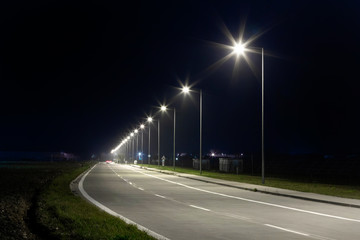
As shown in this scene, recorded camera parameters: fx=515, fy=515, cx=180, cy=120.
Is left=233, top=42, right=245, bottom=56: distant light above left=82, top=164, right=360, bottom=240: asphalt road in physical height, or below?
above

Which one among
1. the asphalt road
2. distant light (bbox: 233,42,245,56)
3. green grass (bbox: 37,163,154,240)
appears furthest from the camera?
distant light (bbox: 233,42,245,56)

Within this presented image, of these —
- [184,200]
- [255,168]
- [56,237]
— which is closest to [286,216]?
[184,200]

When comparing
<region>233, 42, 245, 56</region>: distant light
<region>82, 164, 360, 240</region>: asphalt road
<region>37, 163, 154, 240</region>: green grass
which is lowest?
<region>82, 164, 360, 240</region>: asphalt road

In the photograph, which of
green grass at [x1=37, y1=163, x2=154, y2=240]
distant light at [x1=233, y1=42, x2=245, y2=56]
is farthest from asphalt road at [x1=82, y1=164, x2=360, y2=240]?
distant light at [x1=233, y1=42, x2=245, y2=56]

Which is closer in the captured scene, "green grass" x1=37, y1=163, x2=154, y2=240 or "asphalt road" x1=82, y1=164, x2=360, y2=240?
"green grass" x1=37, y1=163, x2=154, y2=240

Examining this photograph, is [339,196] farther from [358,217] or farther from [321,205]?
[358,217]

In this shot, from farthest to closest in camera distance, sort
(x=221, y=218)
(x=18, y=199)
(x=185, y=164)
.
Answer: (x=185, y=164)
(x=18, y=199)
(x=221, y=218)

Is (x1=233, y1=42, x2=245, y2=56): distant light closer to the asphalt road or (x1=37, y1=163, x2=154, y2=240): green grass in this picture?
the asphalt road

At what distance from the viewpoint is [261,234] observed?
41.9 ft

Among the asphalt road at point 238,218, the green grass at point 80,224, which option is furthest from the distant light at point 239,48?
the green grass at point 80,224

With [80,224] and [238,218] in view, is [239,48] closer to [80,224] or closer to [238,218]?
[238,218]

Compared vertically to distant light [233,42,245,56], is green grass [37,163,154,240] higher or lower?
lower

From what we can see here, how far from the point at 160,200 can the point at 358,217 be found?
29.5 feet

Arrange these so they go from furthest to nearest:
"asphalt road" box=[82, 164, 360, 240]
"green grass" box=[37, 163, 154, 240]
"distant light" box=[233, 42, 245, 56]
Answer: "distant light" box=[233, 42, 245, 56] → "asphalt road" box=[82, 164, 360, 240] → "green grass" box=[37, 163, 154, 240]
